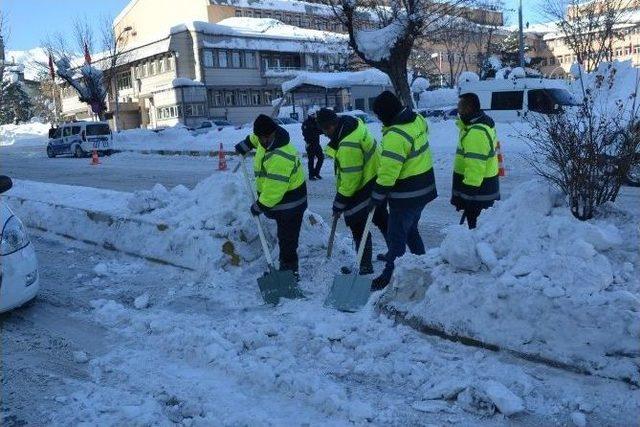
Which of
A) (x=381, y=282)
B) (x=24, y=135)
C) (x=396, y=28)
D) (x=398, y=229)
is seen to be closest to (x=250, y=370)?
(x=381, y=282)

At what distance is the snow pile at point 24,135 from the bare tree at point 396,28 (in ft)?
120

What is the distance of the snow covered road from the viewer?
3314 mm

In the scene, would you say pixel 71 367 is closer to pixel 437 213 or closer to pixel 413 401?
pixel 413 401

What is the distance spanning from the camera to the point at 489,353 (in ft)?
12.6

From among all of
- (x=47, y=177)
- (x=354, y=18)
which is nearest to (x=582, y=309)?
(x=47, y=177)

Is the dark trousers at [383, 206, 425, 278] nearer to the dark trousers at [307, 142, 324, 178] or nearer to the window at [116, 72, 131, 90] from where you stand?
the dark trousers at [307, 142, 324, 178]

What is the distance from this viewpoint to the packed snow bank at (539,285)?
3529 mm

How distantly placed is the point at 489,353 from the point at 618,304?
2.68 feet

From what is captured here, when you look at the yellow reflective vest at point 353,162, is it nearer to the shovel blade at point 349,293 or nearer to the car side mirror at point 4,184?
the shovel blade at point 349,293

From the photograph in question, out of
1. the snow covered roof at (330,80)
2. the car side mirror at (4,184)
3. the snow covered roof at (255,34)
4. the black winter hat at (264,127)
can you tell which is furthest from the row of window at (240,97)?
the black winter hat at (264,127)

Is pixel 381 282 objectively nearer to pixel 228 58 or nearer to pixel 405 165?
pixel 405 165

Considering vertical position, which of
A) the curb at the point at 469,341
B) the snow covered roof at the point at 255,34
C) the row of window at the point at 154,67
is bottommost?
the curb at the point at 469,341

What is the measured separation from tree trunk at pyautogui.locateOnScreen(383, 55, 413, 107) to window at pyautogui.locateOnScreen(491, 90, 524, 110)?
296 cm

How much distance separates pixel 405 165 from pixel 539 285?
5.40ft
